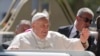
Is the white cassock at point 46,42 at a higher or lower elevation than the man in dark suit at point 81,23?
lower

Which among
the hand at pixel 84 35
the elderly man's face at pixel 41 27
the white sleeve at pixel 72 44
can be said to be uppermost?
the elderly man's face at pixel 41 27

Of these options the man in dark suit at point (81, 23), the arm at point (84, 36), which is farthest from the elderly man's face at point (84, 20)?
the arm at point (84, 36)

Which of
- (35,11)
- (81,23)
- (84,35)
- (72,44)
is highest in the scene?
(35,11)

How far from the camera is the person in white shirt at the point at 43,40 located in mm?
5359

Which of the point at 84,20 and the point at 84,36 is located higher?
the point at 84,20

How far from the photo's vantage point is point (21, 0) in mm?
13719

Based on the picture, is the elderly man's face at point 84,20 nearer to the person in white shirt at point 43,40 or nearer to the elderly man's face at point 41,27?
the person in white shirt at point 43,40

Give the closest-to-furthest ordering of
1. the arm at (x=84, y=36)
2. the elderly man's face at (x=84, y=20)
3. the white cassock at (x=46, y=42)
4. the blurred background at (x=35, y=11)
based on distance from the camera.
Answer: the white cassock at (x=46, y=42)
the arm at (x=84, y=36)
the elderly man's face at (x=84, y=20)
the blurred background at (x=35, y=11)

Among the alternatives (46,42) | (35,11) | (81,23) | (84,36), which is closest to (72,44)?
(84,36)

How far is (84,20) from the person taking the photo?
6.30 meters

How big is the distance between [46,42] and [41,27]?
0.21m

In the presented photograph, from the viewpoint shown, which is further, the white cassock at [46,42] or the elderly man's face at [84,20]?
the elderly man's face at [84,20]

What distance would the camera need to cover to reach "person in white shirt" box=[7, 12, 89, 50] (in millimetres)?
5359

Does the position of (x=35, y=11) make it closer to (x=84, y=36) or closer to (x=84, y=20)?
(x=84, y=20)
